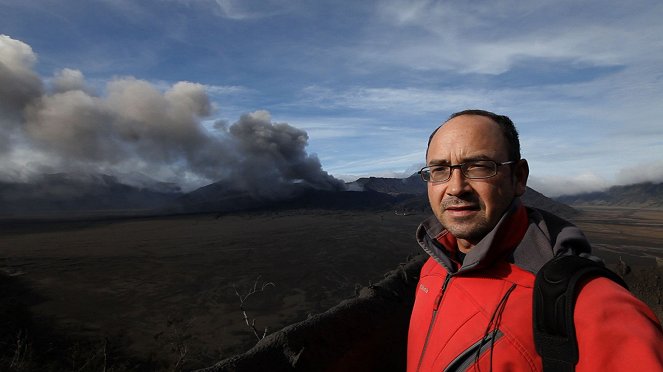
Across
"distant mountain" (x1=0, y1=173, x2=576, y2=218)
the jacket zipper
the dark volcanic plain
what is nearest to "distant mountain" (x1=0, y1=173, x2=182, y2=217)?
"distant mountain" (x1=0, y1=173, x2=576, y2=218)

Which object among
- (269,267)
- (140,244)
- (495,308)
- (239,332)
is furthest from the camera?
(140,244)

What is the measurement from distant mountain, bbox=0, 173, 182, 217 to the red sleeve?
132 m

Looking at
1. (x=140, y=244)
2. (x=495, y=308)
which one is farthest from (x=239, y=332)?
(x=140, y=244)

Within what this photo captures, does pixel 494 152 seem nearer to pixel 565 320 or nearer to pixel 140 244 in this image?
pixel 565 320

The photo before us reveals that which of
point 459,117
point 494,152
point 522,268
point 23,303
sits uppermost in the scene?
point 459,117

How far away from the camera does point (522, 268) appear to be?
142 cm

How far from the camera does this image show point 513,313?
1.32 m

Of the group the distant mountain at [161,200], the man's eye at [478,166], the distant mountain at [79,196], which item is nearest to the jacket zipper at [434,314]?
the man's eye at [478,166]

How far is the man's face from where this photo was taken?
5.33 ft

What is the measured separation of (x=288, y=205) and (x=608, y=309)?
4567 inches

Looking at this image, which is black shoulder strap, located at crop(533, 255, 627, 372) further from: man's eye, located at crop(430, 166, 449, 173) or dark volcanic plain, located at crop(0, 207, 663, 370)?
dark volcanic plain, located at crop(0, 207, 663, 370)

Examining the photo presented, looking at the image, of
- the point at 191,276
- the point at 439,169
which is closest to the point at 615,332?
the point at 439,169

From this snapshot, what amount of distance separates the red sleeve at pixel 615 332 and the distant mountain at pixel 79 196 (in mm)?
132257

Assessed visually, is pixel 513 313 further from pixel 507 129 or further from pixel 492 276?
pixel 507 129
